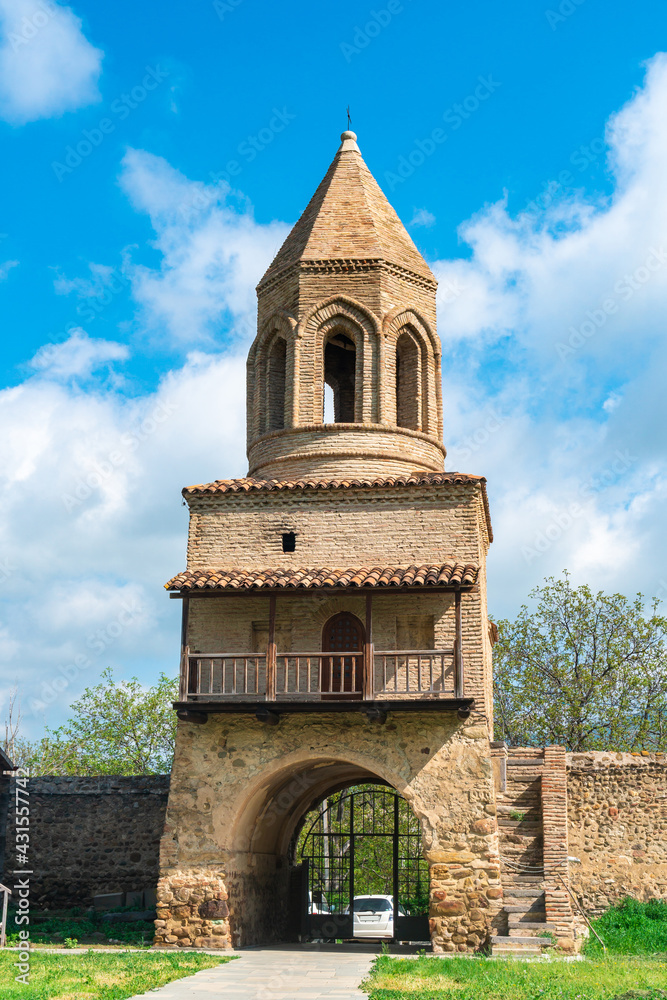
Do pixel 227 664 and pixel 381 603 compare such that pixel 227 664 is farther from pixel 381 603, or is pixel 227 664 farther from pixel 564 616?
pixel 564 616

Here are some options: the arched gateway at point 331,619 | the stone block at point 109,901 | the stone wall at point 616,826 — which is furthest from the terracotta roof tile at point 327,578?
the stone block at point 109,901

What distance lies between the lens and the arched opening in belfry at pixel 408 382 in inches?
699

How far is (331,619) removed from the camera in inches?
618

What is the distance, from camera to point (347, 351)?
19.6m

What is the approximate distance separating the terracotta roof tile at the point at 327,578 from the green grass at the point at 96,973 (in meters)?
4.93

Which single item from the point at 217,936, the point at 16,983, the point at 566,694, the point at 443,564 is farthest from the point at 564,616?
Answer: the point at 16,983

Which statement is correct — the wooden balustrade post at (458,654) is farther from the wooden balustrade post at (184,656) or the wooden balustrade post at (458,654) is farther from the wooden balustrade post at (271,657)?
the wooden balustrade post at (184,656)

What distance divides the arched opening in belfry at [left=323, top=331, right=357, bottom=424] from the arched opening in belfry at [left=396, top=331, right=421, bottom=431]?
148 cm

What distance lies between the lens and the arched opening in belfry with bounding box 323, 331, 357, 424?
19.5m

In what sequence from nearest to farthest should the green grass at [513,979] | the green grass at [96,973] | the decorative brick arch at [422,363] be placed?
the green grass at [513,979] → the green grass at [96,973] → the decorative brick arch at [422,363]

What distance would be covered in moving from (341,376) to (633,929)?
35.4ft

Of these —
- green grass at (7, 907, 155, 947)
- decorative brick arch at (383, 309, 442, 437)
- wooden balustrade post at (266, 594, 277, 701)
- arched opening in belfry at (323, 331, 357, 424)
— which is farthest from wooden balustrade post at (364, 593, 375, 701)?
arched opening in belfry at (323, 331, 357, 424)

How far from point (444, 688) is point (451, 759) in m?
0.99

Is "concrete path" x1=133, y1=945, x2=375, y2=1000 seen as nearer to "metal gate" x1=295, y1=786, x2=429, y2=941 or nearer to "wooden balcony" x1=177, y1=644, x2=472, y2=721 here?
"metal gate" x1=295, y1=786, x2=429, y2=941
